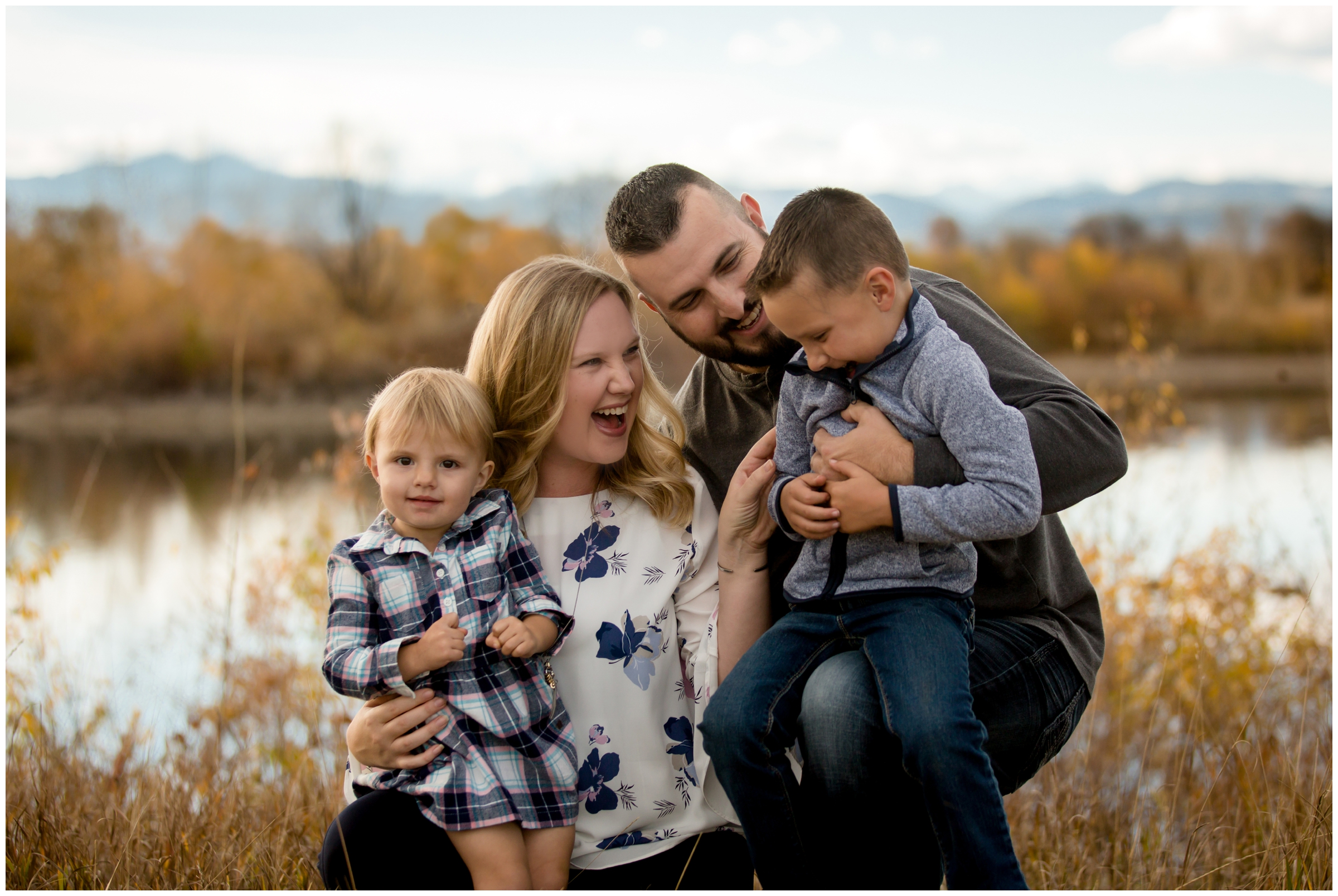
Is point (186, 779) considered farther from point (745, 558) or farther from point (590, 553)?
point (745, 558)

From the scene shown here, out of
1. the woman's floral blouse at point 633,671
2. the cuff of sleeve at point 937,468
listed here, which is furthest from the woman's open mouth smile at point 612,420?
the cuff of sleeve at point 937,468

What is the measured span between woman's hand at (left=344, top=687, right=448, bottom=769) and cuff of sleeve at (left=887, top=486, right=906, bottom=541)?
968 millimetres

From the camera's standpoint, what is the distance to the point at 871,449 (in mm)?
1976

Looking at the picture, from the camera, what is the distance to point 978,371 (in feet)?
6.40

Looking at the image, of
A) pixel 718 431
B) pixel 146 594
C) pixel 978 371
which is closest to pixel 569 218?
pixel 146 594

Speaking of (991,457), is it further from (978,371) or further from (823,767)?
(823,767)

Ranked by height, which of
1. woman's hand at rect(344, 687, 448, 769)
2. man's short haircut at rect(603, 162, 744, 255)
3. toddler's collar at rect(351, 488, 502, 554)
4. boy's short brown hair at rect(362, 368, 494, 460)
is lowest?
woman's hand at rect(344, 687, 448, 769)

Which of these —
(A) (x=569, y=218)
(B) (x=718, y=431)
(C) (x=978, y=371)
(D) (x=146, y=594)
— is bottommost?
(D) (x=146, y=594)

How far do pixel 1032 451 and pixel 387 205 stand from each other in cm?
1352

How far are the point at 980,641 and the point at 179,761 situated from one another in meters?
A: 2.56

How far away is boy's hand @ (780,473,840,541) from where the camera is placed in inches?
77.9

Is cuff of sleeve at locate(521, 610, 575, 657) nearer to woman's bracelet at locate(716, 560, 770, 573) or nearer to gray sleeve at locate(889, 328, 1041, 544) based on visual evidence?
woman's bracelet at locate(716, 560, 770, 573)

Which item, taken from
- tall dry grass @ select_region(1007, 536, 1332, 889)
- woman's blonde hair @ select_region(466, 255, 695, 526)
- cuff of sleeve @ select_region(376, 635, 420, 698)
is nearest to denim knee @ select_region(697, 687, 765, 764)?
woman's blonde hair @ select_region(466, 255, 695, 526)

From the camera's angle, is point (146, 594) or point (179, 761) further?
point (146, 594)
